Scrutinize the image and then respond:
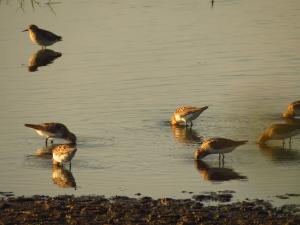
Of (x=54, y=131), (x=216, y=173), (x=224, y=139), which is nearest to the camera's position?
(x=216, y=173)

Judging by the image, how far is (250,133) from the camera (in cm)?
2267

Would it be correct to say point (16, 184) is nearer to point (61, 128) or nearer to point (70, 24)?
point (61, 128)

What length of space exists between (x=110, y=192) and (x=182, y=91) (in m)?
9.87

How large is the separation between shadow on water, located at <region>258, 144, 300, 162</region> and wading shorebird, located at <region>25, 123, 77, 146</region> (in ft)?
13.7

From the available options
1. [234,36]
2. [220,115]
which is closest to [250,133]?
[220,115]

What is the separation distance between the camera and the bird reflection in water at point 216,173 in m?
19.0

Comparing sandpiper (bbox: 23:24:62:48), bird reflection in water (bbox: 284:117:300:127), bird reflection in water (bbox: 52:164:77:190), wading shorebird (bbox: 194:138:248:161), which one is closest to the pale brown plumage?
bird reflection in water (bbox: 52:164:77:190)

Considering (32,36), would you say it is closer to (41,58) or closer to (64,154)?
(41,58)

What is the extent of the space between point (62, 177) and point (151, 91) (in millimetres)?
8561

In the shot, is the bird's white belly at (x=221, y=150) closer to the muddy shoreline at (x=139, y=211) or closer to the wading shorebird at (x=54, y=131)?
the muddy shoreline at (x=139, y=211)

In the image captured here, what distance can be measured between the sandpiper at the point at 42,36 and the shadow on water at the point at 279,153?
14.6 m

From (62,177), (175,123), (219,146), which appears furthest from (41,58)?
(62,177)

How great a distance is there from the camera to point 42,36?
3509 cm

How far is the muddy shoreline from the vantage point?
15.7 m
